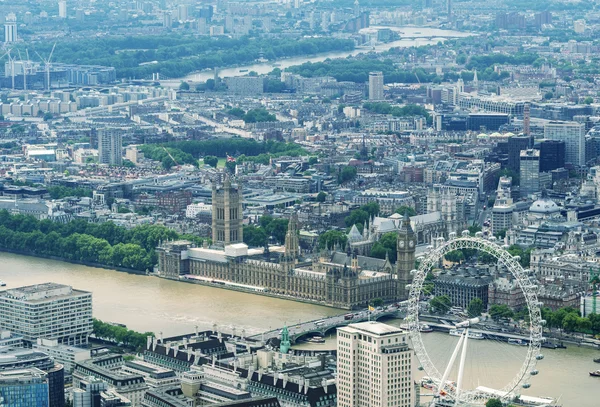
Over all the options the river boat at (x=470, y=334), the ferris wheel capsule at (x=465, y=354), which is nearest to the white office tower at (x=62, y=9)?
the river boat at (x=470, y=334)

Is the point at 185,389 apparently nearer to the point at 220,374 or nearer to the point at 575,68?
the point at 220,374

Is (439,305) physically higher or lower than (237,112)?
lower

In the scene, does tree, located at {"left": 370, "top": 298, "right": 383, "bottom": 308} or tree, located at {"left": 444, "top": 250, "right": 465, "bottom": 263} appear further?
tree, located at {"left": 444, "top": 250, "right": 465, "bottom": 263}

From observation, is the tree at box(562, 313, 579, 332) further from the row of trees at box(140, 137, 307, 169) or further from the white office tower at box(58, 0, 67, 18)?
the white office tower at box(58, 0, 67, 18)

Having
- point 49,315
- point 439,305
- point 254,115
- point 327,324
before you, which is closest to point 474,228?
point 439,305

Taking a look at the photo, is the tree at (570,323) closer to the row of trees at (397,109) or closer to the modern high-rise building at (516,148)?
the modern high-rise building at (516,148)

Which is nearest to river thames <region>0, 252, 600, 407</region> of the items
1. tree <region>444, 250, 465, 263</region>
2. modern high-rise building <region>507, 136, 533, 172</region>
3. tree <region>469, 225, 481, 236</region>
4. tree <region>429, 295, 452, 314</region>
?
tree <region>429, 295, 452, 314</region>

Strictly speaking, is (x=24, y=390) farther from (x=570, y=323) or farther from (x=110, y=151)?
(x=110, y=151)
